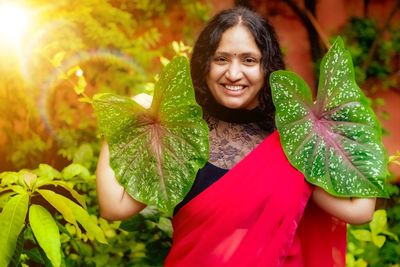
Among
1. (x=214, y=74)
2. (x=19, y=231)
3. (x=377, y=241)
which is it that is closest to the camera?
(x=19, y=231)

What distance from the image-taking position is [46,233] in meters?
1.43

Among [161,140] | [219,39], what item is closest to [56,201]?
[161,140]

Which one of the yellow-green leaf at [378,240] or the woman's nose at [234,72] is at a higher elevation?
the woman's nose at [234,72]

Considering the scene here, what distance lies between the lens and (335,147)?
1479 mm

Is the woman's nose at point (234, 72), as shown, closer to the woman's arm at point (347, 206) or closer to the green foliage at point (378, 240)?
the woman's arm at point (347, 206)

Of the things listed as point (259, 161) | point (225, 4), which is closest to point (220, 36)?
point (259, 161)

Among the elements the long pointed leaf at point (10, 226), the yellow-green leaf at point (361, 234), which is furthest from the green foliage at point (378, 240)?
the long pointed leaf at point (10, 226)

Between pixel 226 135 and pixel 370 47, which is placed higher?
pixel 226 135

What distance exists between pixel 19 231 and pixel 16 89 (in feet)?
4.24

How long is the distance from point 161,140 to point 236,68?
0.25 meters

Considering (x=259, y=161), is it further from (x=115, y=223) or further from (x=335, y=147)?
(x=115, y=223)

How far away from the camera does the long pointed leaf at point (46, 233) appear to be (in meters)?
1.40

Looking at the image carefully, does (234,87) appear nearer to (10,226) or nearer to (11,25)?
(10,226)

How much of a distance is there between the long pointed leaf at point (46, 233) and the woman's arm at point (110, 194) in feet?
0.40
